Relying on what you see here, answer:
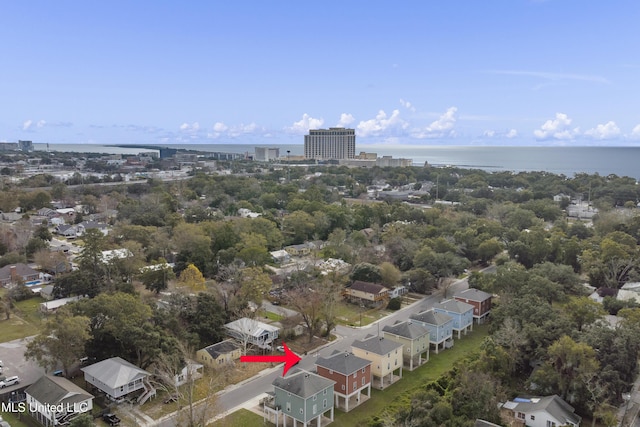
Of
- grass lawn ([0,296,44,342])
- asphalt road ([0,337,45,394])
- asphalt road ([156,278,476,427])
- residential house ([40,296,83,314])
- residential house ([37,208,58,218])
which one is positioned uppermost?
residential house ([37,208,58,218])

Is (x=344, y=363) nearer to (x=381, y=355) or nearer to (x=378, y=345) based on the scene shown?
(x=381, y=355)

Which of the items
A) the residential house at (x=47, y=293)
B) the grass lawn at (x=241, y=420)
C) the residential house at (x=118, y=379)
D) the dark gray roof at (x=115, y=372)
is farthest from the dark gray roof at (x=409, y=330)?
the residential house at (x=47, y=293)

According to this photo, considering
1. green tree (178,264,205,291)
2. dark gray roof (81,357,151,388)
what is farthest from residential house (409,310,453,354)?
dark gray roof (81,357,151,388)

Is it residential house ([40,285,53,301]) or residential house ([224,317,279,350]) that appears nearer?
residential house ([224,317,279,350])

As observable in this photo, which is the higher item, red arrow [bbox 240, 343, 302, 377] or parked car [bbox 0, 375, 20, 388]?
parked car [bbox 0, 375, 20, 388]

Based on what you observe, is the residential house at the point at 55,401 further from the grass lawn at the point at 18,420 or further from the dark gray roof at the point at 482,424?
the dark gray roof at the point at 482,424

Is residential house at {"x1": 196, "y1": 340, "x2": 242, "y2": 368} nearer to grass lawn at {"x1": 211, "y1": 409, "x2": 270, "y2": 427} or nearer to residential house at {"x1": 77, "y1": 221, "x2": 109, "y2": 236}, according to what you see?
grass lawn at {"x1": 211, "y1": 409, "x2": 270, "y2": 427}

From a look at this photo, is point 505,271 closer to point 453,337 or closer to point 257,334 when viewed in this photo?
point 453,337

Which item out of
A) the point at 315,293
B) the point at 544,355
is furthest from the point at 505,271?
the point at 315,293
